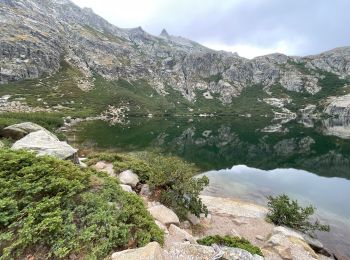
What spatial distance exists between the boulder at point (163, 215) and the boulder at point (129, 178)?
16.7ft

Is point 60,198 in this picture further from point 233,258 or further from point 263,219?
point 263,219

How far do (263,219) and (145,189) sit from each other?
10471 millimetres

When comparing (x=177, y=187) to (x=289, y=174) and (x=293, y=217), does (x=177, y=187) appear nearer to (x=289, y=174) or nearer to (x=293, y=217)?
(x=293, y=217)

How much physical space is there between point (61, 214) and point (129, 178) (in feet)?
41.8

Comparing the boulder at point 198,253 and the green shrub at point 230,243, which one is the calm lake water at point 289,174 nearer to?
the green shrub at point 230,243

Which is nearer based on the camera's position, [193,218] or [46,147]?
[46,147]

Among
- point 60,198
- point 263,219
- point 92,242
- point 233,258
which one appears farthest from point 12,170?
point 263,219

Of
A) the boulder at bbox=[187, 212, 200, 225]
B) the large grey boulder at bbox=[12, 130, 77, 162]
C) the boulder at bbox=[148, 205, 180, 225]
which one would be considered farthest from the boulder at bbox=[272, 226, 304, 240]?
the large grey boulder at bbox=[12, 130, 77, 162]

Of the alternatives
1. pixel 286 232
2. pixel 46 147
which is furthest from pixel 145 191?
pixel 286 232

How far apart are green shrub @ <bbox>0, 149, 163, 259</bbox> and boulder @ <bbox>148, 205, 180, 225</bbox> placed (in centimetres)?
334

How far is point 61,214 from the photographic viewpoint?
1121cm

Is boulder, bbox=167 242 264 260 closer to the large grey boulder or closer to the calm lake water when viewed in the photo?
the large grey boulder

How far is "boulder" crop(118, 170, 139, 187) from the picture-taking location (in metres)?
23.3

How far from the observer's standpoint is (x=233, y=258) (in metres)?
12.2
